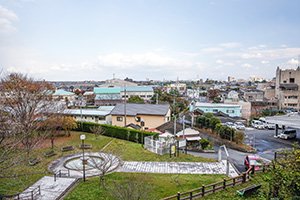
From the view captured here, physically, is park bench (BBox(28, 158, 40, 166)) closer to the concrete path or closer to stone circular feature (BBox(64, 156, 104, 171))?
stone circular feature (BBox(64, 156, 104, 171))

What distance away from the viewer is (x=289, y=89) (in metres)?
51.9

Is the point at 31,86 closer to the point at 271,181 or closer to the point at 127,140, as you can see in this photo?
the point at 127,140

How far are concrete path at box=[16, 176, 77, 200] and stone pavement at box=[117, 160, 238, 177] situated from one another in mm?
3644

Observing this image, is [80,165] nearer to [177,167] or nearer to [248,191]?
[177,167]

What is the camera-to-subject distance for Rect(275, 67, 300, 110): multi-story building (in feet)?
169

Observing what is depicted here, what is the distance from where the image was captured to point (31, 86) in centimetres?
2219

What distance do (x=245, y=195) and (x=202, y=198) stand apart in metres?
2.02

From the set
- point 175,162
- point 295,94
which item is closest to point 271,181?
point 175,162

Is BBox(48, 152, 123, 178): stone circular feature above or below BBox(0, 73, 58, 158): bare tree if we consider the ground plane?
below

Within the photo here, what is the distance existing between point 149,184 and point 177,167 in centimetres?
376

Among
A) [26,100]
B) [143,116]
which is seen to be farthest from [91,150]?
[143,116]

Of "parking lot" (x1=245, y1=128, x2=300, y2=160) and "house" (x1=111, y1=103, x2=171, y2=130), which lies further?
"house" (x1=111, y1=103, x2=171, y2=130)

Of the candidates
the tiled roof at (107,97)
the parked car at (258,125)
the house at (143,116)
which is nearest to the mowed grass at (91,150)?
the house at (143,116)

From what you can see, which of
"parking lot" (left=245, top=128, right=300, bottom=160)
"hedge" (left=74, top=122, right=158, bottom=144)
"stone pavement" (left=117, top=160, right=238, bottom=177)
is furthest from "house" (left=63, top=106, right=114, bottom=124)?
"parking lot" (left=245, top=128, right=300, bottom=160)
